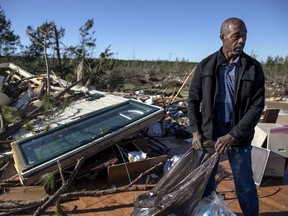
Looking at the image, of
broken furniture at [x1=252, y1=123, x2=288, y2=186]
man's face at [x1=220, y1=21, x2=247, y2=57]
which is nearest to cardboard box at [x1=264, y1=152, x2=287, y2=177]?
broken furniture at [x1=252, y1=123, x2=288, y2=186]

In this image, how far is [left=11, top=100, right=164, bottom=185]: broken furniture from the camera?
3236mm

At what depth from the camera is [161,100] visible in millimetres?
6805

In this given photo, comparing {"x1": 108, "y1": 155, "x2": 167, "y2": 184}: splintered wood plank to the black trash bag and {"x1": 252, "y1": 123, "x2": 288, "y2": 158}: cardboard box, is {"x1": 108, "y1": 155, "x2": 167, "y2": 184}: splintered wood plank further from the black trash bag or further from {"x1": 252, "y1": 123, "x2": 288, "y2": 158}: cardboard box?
{"x1": 252, "y1": 123, "x2": 288, "y2": 158}: cardboard box

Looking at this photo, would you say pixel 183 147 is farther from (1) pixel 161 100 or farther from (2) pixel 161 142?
(1) pixel 161 100

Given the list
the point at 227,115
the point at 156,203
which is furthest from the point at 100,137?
the point at 227,115

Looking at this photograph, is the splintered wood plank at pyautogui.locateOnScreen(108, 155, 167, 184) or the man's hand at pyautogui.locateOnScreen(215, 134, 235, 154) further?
the splintered wood plank at pyautogui.locateOnScreen(108, 155, 167, 184)

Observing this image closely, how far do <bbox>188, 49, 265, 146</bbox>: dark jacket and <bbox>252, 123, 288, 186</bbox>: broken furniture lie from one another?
1478 mm

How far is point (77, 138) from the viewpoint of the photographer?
3732 mm

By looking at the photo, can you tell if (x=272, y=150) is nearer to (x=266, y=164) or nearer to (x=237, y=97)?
(x=266, y=164)

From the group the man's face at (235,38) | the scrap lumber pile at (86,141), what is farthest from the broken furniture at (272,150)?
the man's face at (235,38)

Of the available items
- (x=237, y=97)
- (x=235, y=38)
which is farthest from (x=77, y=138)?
(x=235, y=38)

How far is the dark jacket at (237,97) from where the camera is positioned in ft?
6.54

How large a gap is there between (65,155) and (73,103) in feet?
6.94

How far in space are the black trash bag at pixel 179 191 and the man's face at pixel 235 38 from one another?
0.81 m
